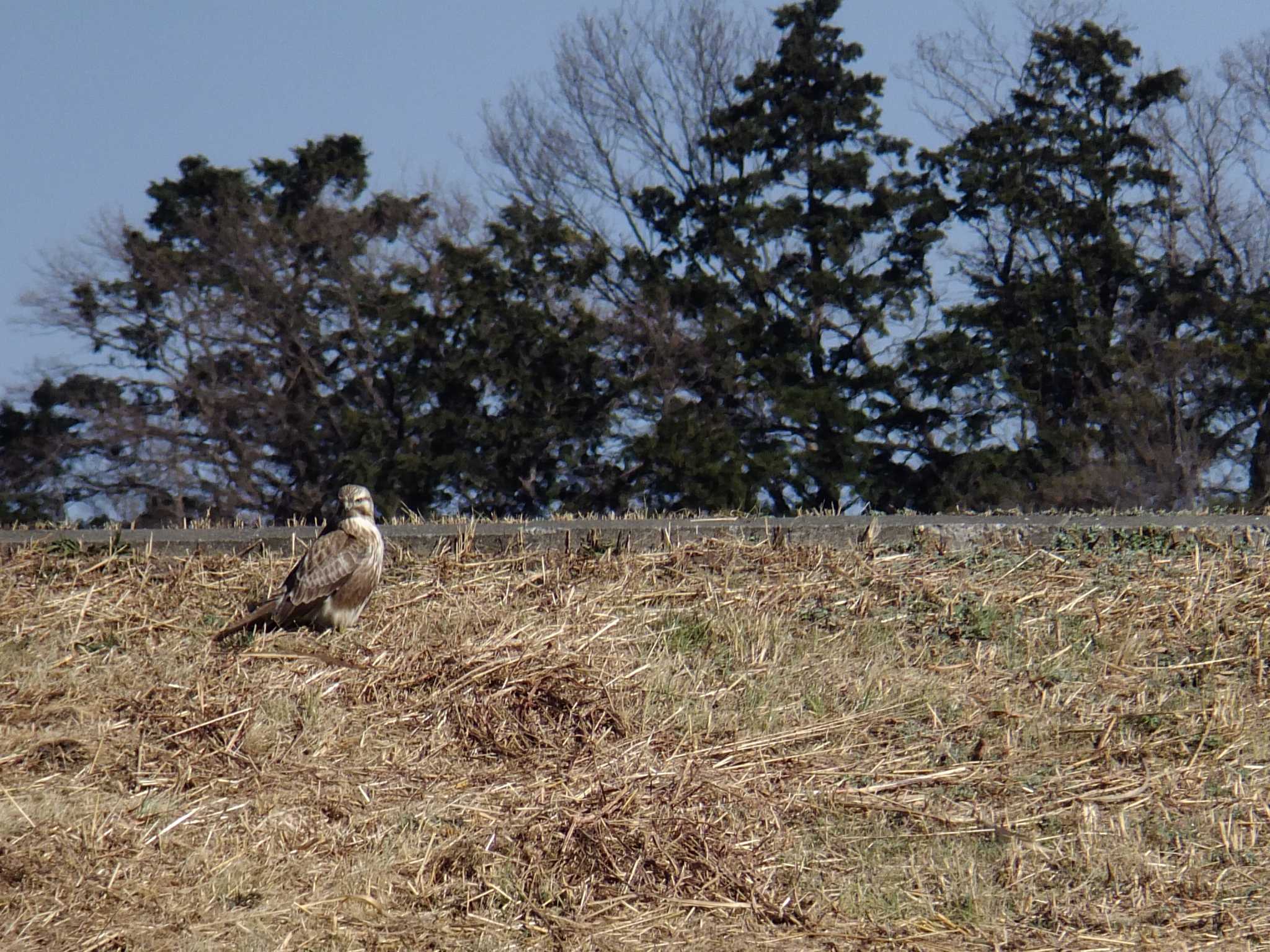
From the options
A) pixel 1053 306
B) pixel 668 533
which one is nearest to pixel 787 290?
pixel 1053 306

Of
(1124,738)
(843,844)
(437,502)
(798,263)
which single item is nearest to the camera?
(843,844)

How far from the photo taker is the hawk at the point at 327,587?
698cm

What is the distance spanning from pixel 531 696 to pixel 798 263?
Result: 70.4 feet

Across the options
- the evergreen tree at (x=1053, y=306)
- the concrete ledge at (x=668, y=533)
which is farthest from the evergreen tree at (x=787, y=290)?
the concrete ledge at (x=668, y=533)

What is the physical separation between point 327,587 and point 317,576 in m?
0.07

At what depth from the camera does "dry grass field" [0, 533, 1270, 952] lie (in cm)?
473

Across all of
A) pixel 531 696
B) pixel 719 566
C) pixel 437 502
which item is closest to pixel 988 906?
pixel 531 696

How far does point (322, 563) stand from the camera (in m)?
6.98

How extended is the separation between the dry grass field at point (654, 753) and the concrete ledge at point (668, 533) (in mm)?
132

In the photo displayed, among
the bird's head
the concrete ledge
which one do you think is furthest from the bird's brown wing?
the concrete ledge

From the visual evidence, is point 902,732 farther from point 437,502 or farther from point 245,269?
point 245,269

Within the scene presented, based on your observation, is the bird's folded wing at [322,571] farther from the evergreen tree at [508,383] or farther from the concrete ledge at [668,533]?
the evergreen tree at [508,383]

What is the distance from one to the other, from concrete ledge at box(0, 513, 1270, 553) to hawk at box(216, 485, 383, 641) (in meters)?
0.96

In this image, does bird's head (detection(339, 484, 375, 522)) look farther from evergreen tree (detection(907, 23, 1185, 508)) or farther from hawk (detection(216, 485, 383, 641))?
evergreen tree (detection(907, 23, 1185, 508))
